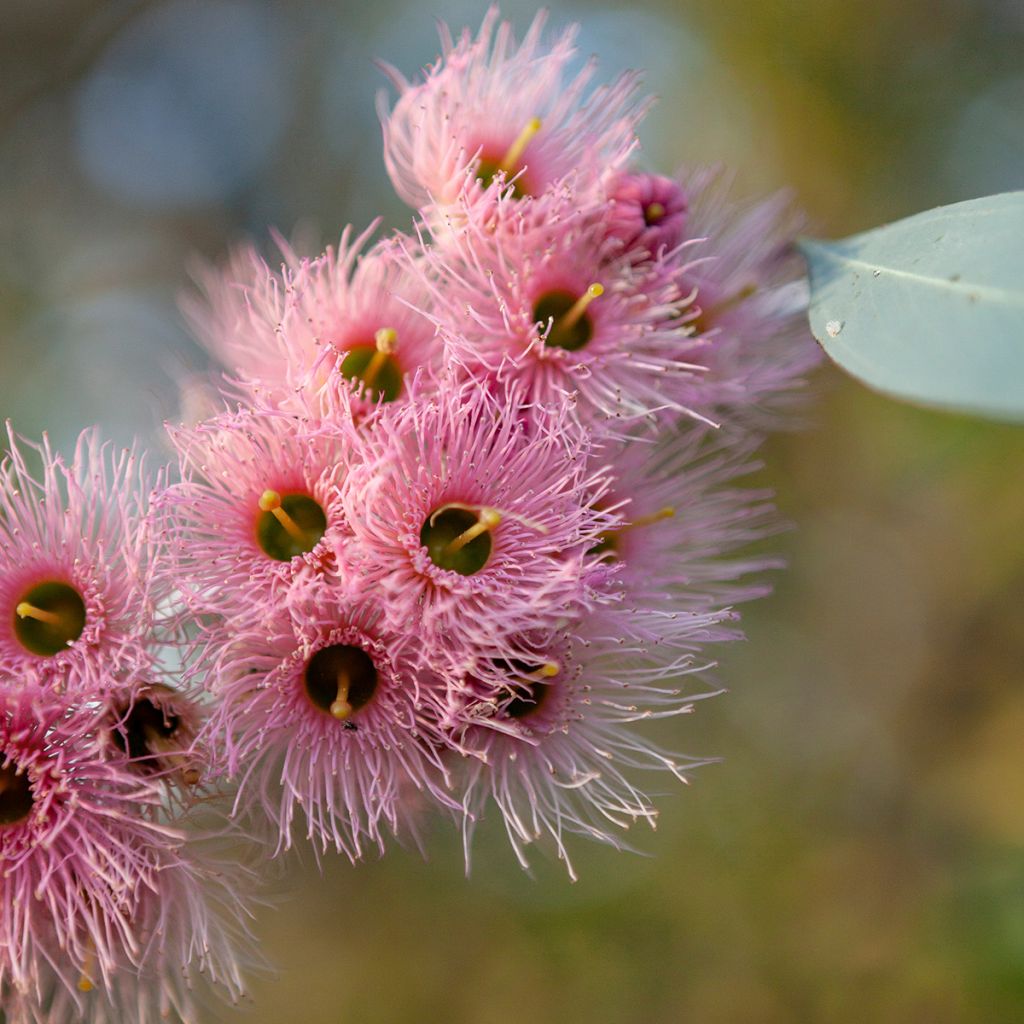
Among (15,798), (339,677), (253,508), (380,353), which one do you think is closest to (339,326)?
(380,353)

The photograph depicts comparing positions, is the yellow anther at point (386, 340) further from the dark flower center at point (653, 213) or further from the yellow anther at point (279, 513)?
the dark flower center at point (653, 213)

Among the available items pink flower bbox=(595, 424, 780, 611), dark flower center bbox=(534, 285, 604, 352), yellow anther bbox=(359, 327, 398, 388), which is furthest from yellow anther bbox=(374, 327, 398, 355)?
pink flower bbox=(595, 424, 780, 611)

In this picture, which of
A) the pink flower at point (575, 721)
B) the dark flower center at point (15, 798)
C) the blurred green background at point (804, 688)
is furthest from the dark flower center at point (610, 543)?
the blurred green background at point (804, 688)

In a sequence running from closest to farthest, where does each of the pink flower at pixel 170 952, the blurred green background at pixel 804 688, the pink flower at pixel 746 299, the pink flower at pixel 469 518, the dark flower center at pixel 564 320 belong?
the pink flower at pixel 469 518 < the pink flower at pixel 170 952 < the dark flower center at pixel 564 320 < the pink flower at pixel 746 299 < the blurred green background at pixel 804 688

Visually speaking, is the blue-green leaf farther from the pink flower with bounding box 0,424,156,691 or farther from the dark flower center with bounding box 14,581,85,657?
the dark flower center with bounding box 14,581,85,657

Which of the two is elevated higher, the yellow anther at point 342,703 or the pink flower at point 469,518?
the pink flower at point 469,518

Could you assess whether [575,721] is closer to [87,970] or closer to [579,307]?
[579,307]
